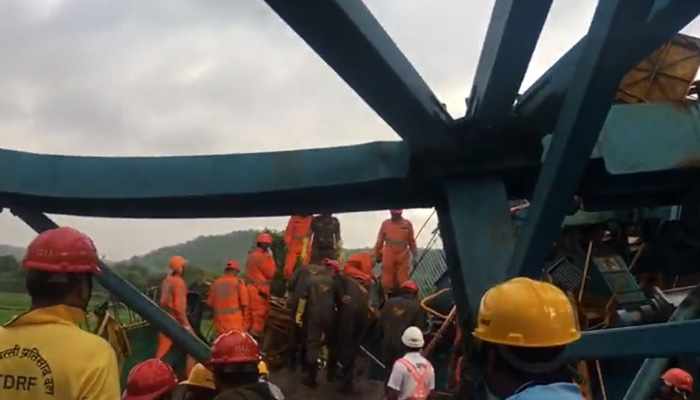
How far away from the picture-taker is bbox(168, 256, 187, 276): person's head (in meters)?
10.1

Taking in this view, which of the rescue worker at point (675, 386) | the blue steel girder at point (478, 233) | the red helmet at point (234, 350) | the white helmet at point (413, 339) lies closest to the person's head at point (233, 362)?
the red helmet at point (234, 350)

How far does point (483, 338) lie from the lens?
201 centimetres

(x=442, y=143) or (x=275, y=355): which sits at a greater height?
(x=442, y=143)

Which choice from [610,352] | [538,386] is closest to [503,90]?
[610,352]

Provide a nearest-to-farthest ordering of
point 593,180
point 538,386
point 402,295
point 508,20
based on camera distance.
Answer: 1. point 538,386
2. point 508,20
3. point 593,180
4. point 402,295

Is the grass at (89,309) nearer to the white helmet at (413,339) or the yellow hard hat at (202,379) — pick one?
the yellow hard hat at (202,379)

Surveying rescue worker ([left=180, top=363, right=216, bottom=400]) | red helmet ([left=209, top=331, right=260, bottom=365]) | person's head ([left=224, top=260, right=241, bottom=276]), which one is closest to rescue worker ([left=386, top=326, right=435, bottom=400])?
rescue worker ([left=180, top=363, right=216, bottom=400])

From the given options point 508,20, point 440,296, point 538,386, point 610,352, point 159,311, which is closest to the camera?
point 538,386

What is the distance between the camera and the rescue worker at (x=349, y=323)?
796 centimetres

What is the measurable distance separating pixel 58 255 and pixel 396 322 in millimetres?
6075

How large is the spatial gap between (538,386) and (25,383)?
1.21 m

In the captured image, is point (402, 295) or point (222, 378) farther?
point (402, 295)

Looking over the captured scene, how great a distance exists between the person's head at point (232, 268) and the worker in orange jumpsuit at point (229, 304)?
0.35 feet

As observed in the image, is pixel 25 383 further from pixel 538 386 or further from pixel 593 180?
pixel 593 180
